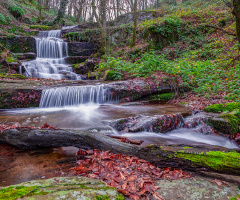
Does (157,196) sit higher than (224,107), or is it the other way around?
(224,107)

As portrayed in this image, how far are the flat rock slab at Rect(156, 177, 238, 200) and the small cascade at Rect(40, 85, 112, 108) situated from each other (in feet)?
20.4

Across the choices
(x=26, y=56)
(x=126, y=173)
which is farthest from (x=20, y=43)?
(x=126, y=173)

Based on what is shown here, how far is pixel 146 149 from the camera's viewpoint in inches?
97.5

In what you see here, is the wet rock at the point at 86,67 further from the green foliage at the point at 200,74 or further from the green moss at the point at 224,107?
the green moss at the point at 224,107

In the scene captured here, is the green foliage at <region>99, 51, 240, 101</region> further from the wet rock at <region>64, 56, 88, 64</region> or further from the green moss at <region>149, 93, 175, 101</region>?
the wet rock at <region>64, 56, 88, 64</region>

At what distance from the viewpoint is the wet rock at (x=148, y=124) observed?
4.60 m

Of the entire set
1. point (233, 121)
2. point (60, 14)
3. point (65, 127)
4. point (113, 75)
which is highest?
point (60, 14)

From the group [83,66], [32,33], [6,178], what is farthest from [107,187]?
[32,33]

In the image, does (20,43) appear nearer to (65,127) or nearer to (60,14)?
(60,14)

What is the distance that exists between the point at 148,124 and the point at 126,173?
2.70 m

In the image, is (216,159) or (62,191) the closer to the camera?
(62,191)

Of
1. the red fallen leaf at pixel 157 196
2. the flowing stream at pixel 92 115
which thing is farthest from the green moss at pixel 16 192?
the flowing stream at pixel 92 115

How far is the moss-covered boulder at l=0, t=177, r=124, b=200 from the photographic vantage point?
4.64ft

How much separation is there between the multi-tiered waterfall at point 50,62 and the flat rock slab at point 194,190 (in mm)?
11274
